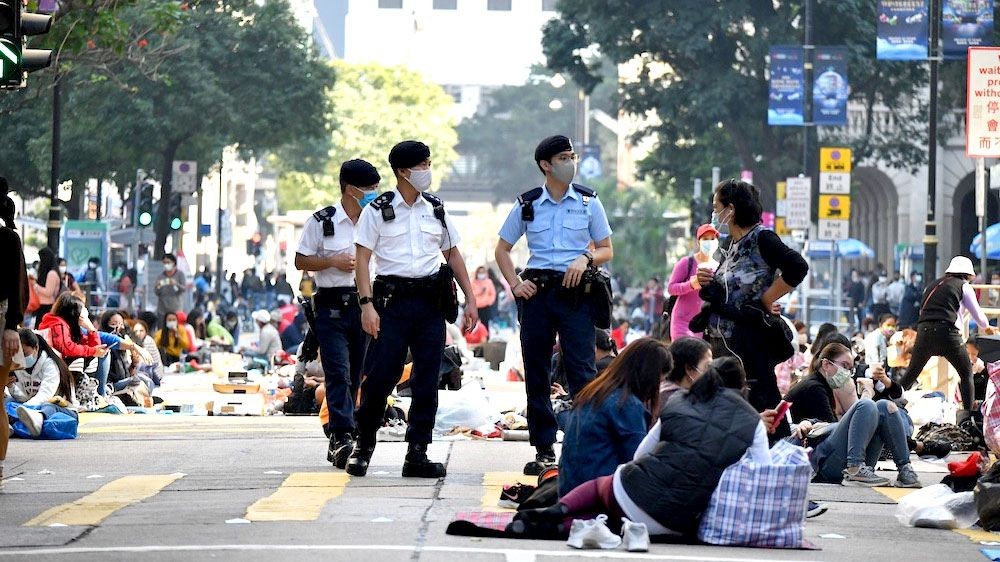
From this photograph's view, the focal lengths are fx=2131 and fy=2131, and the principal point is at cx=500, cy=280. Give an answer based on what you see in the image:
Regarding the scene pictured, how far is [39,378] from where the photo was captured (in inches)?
693

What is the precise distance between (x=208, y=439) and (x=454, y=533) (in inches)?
288

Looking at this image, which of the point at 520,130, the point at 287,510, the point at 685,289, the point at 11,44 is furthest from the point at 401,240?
the point at 520,130

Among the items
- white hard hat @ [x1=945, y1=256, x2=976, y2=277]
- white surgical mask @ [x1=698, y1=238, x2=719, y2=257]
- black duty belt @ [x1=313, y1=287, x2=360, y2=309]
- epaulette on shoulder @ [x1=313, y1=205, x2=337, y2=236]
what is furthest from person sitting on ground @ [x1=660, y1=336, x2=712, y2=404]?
white hard hat @ [x1=945, y1=256, x2=976, y2=277]

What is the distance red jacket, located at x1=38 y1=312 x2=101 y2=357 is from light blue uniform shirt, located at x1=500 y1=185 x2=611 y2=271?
8.70m

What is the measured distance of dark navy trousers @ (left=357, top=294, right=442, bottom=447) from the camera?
11953 mm

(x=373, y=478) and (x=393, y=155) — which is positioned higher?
(x=393, y=155)

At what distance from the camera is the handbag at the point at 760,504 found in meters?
9.34

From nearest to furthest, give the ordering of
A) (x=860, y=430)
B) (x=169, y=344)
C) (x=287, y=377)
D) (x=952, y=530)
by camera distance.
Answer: (x=952, y=530), (x=860, y=430), (x=287, y=377), (x=169, y=344)

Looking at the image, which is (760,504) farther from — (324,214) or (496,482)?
(324,214)

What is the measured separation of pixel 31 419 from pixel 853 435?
659 centimetres

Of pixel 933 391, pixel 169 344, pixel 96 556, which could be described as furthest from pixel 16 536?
pixel 169 344

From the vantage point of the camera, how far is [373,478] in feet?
40.4

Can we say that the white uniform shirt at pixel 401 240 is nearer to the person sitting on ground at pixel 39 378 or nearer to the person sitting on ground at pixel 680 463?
the person sitting on ground at pixel 680 463

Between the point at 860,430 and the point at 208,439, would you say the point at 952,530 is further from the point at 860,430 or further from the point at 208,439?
the point at 208,439
